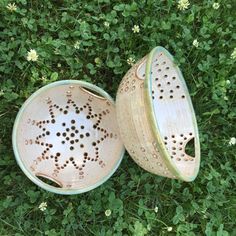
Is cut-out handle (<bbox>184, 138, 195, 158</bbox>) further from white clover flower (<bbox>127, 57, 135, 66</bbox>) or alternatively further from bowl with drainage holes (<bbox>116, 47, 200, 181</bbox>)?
white clover flower (<bbox>127, 57, 135, 66</bbox>)

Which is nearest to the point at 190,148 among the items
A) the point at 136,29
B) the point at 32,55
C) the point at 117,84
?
the point at 117,84

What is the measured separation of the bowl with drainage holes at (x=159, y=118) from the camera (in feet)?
3.83

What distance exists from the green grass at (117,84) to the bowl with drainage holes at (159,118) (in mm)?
91

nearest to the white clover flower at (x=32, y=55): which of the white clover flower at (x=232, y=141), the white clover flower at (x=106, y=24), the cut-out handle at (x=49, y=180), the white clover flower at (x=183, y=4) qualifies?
the white clover flower at (x=106, y=24)

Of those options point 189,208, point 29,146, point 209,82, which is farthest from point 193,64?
point 29,146

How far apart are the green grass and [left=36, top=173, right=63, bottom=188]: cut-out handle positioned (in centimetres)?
3

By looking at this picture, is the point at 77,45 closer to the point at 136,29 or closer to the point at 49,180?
the point at 136,29

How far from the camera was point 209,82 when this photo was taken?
158cm

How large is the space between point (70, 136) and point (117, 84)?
22cm

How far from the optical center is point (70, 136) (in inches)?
59.4

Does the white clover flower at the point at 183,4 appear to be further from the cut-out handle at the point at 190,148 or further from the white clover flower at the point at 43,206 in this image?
the white clover flower at the point at 43,206

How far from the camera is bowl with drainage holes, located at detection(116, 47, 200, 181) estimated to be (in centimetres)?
117

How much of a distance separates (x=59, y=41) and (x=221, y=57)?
20.1 inches

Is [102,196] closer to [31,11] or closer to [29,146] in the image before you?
[29,146]
